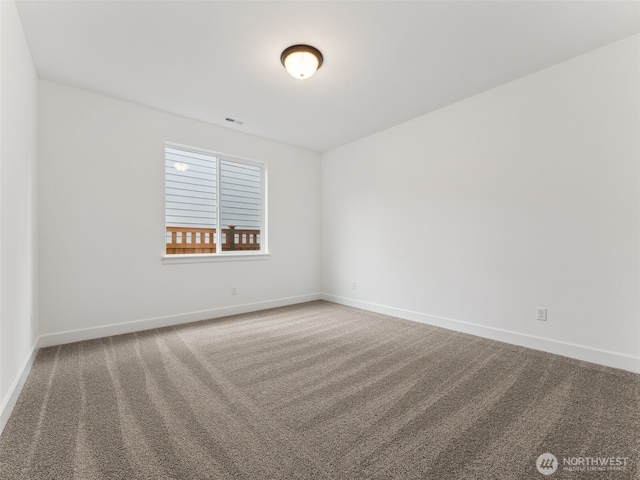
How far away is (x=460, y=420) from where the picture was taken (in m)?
1.66

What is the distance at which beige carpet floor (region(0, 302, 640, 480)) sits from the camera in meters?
1.33

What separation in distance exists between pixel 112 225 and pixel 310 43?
2.78 meters

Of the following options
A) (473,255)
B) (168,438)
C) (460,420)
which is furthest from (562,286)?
(168,438)

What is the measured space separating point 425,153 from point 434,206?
70 centimetres

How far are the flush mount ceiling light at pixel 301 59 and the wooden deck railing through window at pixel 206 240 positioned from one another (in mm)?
2464

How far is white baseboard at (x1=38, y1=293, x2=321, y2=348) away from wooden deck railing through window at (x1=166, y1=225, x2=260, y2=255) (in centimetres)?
84

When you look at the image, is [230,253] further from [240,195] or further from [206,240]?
[240,195]

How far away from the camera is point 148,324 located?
133 inches

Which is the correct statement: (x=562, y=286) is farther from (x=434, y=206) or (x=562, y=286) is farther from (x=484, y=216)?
(x=434, y=206)

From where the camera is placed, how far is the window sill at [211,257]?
3.58 metres
